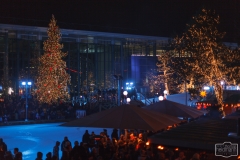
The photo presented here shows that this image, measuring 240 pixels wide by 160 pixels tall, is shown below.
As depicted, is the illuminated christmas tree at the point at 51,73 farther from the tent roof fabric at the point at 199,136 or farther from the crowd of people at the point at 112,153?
the tent roof fabric at the point at 199,136

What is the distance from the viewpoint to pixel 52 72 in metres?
36.4

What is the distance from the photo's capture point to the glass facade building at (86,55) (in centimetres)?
4272

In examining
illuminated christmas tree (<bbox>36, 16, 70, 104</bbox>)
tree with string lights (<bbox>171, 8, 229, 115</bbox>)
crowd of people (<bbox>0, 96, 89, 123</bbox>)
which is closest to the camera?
crowd of people (<bbox>0, 96, 89, 123</bbox>)

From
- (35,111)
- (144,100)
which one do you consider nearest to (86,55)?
(144,100)

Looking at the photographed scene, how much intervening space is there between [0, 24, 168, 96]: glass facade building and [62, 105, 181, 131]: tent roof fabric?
29741mm

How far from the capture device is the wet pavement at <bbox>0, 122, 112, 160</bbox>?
62.9 ft

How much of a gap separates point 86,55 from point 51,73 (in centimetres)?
1301

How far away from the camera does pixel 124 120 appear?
12.0 metres

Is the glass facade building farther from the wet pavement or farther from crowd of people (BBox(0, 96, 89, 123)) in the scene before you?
the wet pavement

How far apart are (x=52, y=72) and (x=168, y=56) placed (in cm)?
1825

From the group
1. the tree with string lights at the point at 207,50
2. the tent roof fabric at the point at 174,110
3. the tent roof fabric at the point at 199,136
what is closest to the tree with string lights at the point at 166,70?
the tree with string lights at the point at 207,50

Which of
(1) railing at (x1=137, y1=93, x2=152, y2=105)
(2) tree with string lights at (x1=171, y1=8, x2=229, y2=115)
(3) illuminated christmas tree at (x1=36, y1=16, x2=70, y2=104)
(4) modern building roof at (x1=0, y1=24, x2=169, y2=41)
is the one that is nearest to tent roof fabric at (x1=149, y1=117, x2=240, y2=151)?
(3) illuminated christmas tree at (x1=36, y1=16, x2=70, y2=104)

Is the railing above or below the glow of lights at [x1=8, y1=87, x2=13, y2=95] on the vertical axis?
below

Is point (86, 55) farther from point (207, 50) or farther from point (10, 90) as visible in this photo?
point (207, 50)
